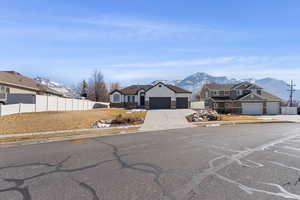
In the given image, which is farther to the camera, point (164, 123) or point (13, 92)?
point (13, 92)

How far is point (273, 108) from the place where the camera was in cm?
4022

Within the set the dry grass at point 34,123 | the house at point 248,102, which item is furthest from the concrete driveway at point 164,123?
the house at point 248,102

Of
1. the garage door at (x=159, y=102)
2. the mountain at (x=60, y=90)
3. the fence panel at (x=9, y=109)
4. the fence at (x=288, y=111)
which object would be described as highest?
the mountain at (x=60, y=90)

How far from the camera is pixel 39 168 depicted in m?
5.58

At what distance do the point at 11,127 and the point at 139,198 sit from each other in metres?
15.8

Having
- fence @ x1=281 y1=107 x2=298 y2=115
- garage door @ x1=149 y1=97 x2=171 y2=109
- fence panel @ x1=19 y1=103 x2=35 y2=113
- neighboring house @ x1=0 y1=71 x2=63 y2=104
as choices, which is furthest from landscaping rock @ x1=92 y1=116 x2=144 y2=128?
fence @ x1=281 y1=107 x2=298 y2=115

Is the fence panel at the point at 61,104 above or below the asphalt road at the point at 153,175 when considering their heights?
above

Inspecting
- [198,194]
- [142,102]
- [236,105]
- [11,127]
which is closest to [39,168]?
[198,194]

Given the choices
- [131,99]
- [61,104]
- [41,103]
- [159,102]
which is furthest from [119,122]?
[131,99]

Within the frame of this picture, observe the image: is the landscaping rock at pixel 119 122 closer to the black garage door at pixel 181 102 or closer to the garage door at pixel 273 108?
the black garage door at pixel 181 102

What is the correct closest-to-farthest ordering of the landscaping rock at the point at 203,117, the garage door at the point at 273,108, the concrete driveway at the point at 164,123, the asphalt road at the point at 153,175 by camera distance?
1. the asphalt road at the point at 153,175
2. the concrete driveway at the point at 164,123
3. the landscaping rock at the point at 203,117
4. the garage door at the point at 273,108

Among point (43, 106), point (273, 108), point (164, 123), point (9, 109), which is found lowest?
point (164, 123)

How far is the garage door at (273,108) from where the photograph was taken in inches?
1574

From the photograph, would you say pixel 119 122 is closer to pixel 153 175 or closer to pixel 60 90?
pixel 153 175
